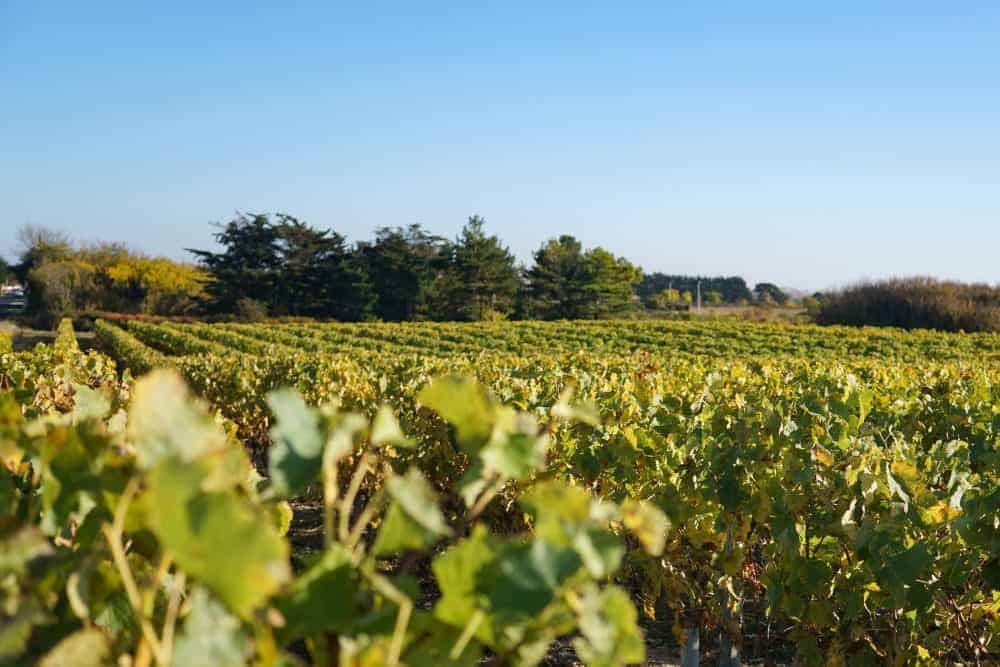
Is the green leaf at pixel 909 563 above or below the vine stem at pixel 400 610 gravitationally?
below

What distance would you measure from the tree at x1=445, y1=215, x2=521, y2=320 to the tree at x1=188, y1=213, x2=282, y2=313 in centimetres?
1175

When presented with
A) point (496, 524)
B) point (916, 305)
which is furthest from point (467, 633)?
point (916, 305)

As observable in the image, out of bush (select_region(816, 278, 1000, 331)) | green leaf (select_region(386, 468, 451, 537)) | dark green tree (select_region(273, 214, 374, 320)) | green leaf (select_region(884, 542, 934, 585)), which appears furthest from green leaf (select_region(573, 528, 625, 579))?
dark green tree (select_region(273, 214, 374, 320))

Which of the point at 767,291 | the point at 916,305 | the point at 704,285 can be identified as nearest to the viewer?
the point at 916,305

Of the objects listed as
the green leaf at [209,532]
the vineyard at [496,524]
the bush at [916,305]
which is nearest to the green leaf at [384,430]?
the vineyard at [496,524]

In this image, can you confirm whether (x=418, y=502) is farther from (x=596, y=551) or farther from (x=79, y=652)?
(x=79, y=652)

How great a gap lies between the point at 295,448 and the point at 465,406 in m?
0.17

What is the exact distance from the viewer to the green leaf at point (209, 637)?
1.94ft

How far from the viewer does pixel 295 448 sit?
0.74m

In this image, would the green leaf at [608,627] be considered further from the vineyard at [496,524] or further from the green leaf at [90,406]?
the green leaf at [90,406]

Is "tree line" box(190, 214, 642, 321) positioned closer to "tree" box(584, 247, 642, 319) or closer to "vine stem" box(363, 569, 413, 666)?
"tree" box(584, 247, 642, 319)

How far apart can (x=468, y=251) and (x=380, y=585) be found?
56.0 meters

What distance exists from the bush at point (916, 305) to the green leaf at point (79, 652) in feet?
150

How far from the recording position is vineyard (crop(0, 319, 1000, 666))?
636 millimetres
